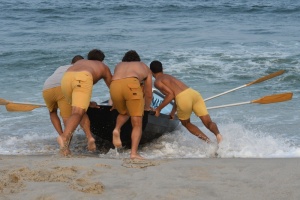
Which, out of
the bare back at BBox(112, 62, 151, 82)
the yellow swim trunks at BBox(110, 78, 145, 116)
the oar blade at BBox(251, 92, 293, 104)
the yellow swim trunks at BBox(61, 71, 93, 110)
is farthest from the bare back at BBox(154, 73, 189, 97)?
the oar blade at BBox(251, 92, 293, 104)

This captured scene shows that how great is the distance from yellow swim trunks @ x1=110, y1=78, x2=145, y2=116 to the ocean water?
1.10 metres

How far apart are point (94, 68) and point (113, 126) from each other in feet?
3.10

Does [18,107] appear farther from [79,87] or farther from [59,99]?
[79,87]

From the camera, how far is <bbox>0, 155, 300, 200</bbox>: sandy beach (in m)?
5.60

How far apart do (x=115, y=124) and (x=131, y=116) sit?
630 mm

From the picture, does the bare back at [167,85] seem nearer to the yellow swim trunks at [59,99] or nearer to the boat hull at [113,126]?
the boat hull at [113,126]

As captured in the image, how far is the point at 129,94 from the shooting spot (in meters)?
7.59

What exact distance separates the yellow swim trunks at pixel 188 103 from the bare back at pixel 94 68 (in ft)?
3.44

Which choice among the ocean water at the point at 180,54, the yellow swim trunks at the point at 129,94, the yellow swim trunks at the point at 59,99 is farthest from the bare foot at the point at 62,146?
the ocean water at the point at 180,54

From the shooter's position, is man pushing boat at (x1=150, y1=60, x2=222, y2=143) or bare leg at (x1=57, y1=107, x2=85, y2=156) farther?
man pushing boat at (x1=150, y1=60, x2=222, y2=143)

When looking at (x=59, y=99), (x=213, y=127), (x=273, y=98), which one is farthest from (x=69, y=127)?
(x=273, y=98)

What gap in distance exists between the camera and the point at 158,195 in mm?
5578

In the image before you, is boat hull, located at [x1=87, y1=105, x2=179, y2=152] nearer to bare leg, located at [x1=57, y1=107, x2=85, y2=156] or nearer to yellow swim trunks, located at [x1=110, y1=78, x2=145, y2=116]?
yellow swim trunks, located at [x1=110, y1=78, x2=145, y2=116]

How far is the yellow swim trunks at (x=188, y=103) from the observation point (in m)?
8.43
